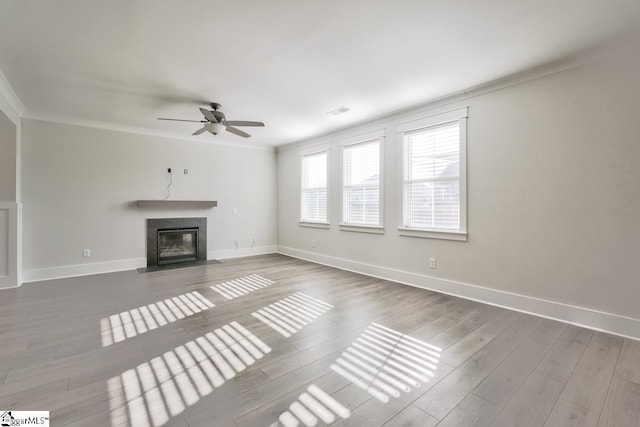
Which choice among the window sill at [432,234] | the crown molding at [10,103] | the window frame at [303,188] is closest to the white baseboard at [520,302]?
the window sill at [432,234]

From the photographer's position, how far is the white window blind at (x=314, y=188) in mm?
6023

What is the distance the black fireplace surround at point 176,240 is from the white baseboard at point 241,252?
0.22m

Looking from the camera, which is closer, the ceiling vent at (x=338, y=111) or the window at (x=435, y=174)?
the window at (x=435, y=174)

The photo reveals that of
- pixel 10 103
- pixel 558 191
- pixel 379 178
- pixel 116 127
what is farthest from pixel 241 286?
pixel 558 191

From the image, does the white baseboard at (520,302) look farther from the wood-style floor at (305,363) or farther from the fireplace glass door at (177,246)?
the fireplace glass door at (177,246)

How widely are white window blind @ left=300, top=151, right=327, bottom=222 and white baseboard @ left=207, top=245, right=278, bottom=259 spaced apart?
1.29 m

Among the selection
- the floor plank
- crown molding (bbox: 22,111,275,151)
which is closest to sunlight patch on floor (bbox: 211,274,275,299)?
crown molding (bbox: 22,111,275,151)

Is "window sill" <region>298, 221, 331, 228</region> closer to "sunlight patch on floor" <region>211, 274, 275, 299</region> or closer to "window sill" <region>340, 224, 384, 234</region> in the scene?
"window sill" <region>340, 224, 384, 234</region>

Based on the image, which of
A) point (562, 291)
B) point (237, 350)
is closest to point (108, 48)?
point (237, 350)

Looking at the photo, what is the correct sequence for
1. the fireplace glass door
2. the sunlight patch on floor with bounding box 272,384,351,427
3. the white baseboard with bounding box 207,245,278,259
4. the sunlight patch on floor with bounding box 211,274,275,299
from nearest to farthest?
the sunlight patch on floor with bounding box 272,384,351,427
the sunlight patch on floor with bounding box 211,274,275,299
the fireplace glass door
the white baseboard with bounding box 207,245,278,259

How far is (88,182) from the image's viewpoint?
16.3 feet

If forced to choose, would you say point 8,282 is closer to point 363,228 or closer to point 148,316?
point 148,316

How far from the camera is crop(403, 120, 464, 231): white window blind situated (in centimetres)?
384

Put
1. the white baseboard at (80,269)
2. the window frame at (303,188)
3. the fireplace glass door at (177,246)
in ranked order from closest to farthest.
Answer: the white baseboard at (80,269) → the fireplace glass door at (177,246) → the window frame at (303,188)
